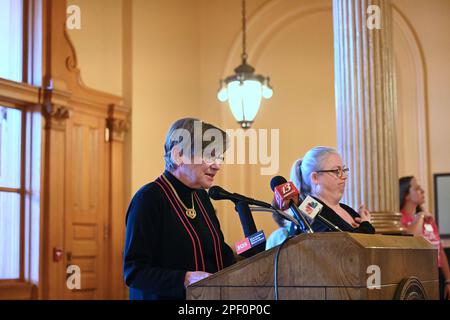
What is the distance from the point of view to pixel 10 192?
21.8 ft

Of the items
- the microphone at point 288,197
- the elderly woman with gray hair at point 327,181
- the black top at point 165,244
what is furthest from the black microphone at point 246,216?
the elderly woman with gray hair at point 327,181

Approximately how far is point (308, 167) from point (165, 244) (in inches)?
42.2

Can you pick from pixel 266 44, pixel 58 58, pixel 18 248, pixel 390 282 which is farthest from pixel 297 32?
pixel 390 282

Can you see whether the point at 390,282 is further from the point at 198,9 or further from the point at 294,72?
the point at 198,9

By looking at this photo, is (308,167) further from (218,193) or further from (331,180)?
(218,193)

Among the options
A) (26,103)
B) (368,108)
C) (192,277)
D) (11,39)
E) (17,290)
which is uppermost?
(11,39)

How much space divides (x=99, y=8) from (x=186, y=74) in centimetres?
150

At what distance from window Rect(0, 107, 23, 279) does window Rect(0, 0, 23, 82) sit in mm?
374

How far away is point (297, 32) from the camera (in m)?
8.83

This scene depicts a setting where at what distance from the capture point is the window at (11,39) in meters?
6.77

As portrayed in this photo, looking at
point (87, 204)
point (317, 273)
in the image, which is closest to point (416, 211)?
point (87, 204)

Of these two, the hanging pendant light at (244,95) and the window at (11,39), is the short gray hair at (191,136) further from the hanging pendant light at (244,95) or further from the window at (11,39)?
the window at (11,39)

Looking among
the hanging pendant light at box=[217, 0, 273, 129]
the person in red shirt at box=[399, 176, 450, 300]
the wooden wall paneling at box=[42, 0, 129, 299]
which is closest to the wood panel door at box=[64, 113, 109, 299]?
the wooden wall paneling at box=[42, 0, 129, 299]
